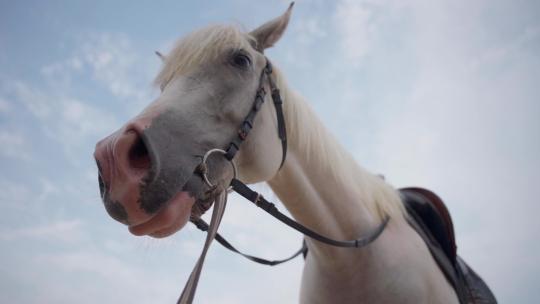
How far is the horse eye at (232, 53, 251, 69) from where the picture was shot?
76.9 inches

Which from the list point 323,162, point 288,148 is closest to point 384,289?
point 323,162

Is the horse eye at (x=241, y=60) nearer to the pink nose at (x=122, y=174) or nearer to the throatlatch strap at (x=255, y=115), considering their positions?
the throatlatch strap at (x=255, y=115)

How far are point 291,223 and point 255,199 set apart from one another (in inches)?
12.5

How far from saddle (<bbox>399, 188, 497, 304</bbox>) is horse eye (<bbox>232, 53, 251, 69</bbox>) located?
1.91 m

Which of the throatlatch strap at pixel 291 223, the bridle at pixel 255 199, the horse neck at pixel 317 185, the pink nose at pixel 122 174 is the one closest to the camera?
the pink nose at pixel 122 174

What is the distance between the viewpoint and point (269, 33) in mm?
2217

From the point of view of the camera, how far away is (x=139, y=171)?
1339 millimetres

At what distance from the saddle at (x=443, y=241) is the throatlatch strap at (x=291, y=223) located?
0.60 meters

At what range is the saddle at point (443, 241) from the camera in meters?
2.50

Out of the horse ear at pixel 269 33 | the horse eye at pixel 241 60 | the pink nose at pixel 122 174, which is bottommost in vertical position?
the pink nose at pixel 122 174

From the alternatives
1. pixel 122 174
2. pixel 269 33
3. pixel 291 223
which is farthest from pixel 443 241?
pixel 122 174

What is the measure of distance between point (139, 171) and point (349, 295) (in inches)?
64.4

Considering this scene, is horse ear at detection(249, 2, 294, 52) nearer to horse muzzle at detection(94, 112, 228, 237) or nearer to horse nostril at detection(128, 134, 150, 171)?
horse muzzle at detection(94, 112, 228, 237)

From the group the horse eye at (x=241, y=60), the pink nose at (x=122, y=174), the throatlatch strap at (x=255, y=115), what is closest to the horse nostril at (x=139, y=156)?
the pink nose at (x=122, y=174)
